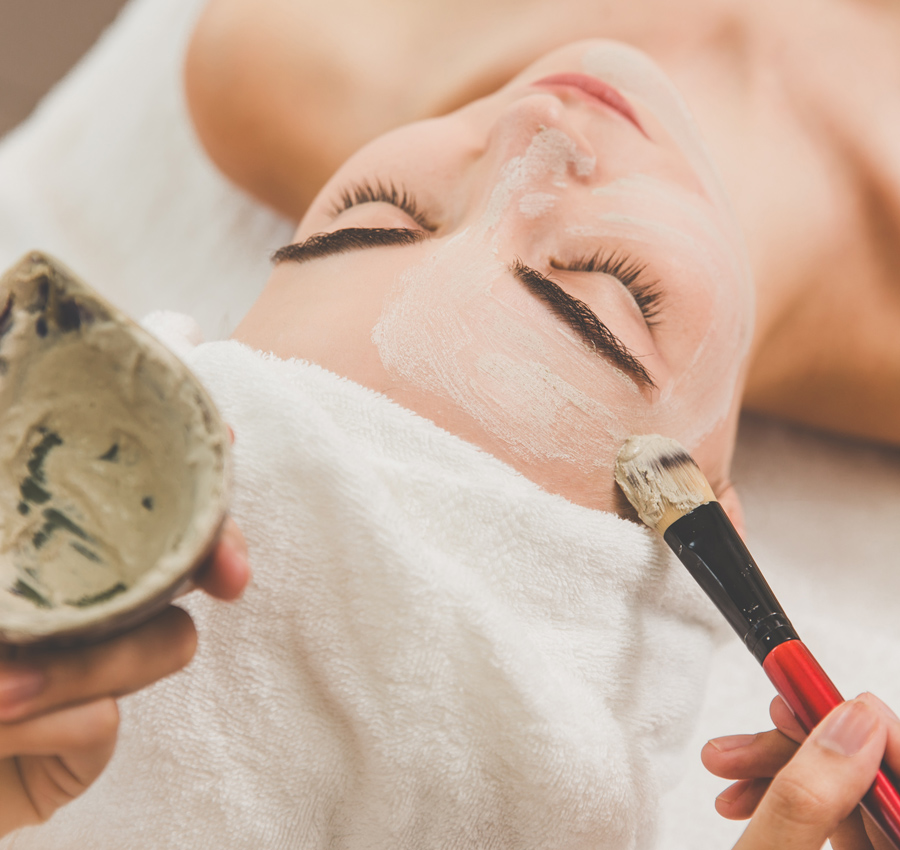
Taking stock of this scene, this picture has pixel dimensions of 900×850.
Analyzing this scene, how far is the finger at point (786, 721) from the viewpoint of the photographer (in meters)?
0.56

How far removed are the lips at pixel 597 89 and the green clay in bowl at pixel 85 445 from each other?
61 cm

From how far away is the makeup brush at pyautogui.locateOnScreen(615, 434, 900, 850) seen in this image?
1.73ft

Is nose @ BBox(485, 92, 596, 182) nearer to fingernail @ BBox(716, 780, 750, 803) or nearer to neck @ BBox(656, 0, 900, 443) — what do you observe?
neck @ BBox(656, 0, 900, 443)

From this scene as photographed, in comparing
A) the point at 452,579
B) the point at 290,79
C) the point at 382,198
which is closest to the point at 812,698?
the point at 452,579

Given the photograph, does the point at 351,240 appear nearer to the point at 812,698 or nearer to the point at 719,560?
the point at 719,560

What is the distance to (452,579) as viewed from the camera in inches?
23.3

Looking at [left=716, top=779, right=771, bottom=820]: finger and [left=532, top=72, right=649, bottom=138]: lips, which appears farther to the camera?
[left=532, top=72, right=649, bottom=138]: lips

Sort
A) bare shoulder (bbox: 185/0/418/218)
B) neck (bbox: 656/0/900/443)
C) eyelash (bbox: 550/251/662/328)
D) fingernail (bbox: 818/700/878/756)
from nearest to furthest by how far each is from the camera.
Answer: fingernail (bbox: 818/700/878/756) < eyelash (bbox: 550/251/662/328) < neck (bbox: 656/0/900/443) < bare shoulder (bbox: 185/0/418/218)

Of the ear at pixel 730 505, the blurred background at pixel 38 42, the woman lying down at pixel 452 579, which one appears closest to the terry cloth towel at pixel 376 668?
the woman lying down at pixel 452 579

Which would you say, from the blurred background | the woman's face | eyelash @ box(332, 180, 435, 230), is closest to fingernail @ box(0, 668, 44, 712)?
the woman's face

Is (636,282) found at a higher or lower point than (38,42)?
higher

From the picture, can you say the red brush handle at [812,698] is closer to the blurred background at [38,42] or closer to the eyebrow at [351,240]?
the eyebrow at [351,240]

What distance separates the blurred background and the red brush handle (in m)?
1.71

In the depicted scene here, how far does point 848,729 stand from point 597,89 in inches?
26.0
